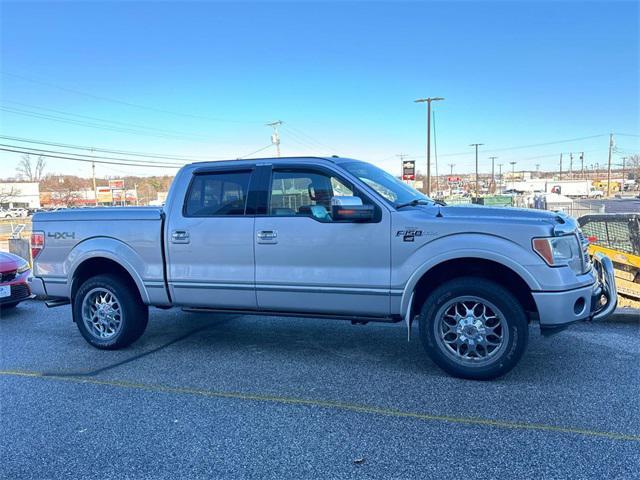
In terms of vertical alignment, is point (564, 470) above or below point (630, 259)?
below

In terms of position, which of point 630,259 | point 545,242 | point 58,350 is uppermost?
point 545,242

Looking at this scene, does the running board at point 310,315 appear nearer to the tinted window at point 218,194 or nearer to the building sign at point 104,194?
the tinted window at point 218,194

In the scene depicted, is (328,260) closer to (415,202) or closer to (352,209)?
(352,209)

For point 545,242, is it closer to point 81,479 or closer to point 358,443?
point 358,443

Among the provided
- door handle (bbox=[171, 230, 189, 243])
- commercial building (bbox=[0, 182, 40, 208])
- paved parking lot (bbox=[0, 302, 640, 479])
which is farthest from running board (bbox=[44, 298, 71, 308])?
commercial building (bbox=[0, 182, 40, 208])

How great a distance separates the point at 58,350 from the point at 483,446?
15.5ft

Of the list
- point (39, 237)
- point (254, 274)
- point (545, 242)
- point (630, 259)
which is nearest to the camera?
point (545, 242)

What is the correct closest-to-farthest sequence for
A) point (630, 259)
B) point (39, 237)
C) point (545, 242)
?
point (545, 242), point (39, 237), point (630, 259)

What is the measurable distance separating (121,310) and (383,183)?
10.3 ft

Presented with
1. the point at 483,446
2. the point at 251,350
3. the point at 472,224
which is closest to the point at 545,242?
the point at 472,224

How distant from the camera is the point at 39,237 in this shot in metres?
5.80

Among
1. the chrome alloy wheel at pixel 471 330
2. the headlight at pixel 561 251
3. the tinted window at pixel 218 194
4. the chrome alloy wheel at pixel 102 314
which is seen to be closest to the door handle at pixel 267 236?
the tinted window at pixel 218 194

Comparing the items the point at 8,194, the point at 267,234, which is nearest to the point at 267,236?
the point at 267,234

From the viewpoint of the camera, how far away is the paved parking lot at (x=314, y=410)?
3064 millimetres
